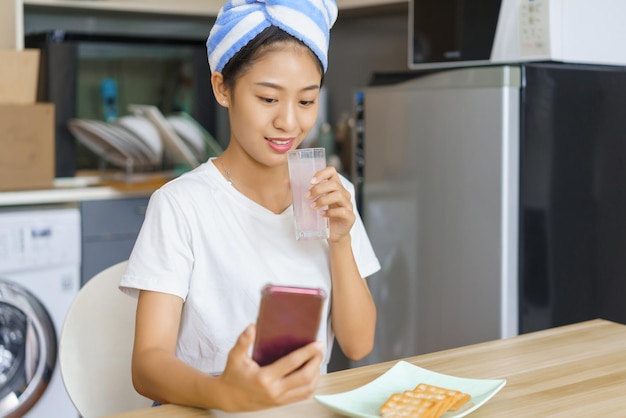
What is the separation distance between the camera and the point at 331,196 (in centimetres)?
119

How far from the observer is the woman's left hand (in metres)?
1.19

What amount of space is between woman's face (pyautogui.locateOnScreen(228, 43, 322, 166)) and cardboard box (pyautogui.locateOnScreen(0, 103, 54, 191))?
1.52 m

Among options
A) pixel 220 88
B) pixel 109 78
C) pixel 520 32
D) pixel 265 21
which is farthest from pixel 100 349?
pixel 109 78

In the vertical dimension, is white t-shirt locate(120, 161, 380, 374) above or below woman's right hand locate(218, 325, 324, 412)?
above

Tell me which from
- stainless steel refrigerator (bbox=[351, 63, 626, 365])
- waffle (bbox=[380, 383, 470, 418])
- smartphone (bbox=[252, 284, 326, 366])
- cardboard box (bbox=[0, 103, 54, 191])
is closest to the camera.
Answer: smartphone (bbox=[252, 284, 326, 366])

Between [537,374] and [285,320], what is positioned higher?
[285,320]

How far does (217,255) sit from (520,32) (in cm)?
128

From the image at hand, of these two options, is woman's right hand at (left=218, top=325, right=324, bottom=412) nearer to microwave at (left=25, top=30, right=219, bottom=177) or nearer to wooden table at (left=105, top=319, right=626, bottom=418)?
wooden table at (left=105, top=319, right=626, bottom=418)

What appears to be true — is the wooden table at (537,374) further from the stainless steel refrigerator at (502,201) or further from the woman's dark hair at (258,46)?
the stainless steel refrigerator at (502,201)

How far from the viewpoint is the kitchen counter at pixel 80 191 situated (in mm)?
2578

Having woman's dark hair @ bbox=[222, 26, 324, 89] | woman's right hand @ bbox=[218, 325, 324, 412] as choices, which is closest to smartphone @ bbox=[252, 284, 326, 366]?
woman's right hand @ bbox=[218, 325, 324, 412]

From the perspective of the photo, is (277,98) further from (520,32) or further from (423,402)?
(520,32)

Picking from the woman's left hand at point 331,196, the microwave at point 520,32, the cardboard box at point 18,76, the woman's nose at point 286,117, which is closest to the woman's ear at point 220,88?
the woman's nose at point 286,117

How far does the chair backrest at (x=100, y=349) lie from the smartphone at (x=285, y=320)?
1.95 feet
